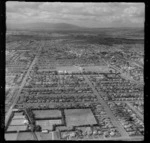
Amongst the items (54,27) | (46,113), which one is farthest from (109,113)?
(54,27)

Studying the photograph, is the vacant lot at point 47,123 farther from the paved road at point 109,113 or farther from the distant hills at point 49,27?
the distant hills at point 49,27

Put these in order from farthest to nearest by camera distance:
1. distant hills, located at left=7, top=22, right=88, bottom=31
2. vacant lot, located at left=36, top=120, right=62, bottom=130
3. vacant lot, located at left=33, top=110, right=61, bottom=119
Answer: vacant lot, located at left=33, top=110, right=61, bottom=119 < distant hills, located at left=7, top=22, right=88, bottom=31 < vacant lot, located at left=36, top=120, right=62, bottom=130

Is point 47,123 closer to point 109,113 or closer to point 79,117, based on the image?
point 79,117

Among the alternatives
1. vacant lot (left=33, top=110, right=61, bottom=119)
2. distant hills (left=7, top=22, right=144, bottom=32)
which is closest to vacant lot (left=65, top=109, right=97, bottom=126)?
vacant lot (left=33, top=110, right=61, bottom=119)

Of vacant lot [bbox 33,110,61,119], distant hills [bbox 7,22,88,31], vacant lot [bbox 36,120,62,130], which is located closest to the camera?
vacant lot [bbox 36,120,62,130]

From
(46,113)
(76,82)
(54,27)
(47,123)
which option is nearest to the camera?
(47,123)

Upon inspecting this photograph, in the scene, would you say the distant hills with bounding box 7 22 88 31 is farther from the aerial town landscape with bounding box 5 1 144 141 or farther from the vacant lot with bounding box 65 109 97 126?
the vacant lot with bounding box 65 109 97 126
